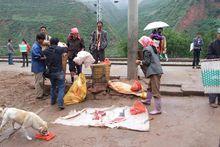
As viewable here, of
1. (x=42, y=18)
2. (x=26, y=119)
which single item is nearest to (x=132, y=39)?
(x=26, y=119)

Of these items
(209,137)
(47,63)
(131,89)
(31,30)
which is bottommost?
(209,137)

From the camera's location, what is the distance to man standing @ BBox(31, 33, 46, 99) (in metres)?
9.52

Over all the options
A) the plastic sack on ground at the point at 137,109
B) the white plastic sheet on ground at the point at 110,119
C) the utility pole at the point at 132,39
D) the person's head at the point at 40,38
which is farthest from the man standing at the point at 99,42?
the plastic sack on ground at the point at 137,109

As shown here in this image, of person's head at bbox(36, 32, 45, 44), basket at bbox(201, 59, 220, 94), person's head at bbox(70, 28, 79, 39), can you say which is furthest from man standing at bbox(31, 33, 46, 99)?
basket at bbox(201, 59, 220, 94)

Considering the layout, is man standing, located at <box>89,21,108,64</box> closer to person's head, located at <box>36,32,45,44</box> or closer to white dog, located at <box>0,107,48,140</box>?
person's head, located at <box>36,32,45,44</box>

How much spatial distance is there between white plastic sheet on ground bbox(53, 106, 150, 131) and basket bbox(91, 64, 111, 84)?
1235mm

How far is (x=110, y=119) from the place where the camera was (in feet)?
26.2

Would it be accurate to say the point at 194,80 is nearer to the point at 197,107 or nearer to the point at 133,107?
the point at 197,107

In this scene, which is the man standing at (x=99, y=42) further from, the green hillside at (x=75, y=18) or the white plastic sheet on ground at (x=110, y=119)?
the green hillside at (x=75, y=18)

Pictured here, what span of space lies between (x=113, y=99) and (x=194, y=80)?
3097 mm

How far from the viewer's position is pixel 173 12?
53562 mm

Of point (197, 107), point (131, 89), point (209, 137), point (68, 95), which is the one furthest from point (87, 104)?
point (209, 137)

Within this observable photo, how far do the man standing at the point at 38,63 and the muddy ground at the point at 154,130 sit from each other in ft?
2.02

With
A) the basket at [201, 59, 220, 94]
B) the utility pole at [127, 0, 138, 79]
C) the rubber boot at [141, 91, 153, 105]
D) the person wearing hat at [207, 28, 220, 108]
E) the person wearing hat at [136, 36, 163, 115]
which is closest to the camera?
the person wearing hat at [136, 36, 163, 115]
